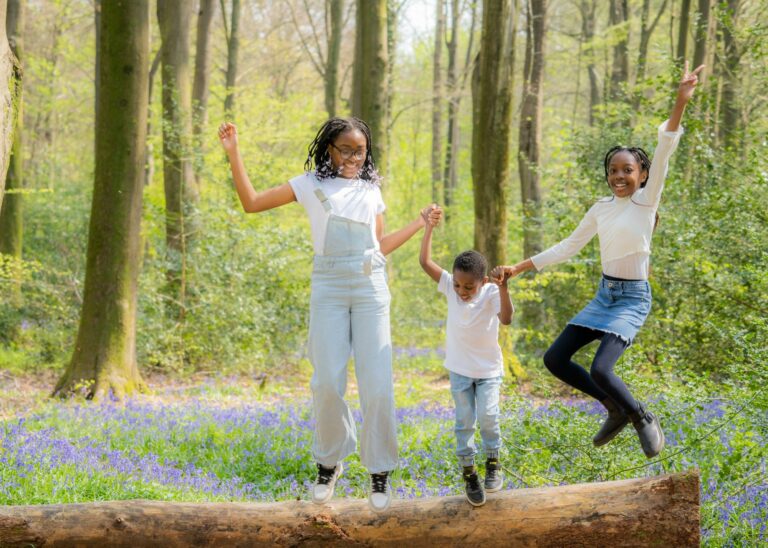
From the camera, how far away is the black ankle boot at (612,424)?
4918mm

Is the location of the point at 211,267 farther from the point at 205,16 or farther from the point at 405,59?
the point at 405,59

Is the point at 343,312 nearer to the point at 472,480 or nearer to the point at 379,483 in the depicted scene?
the point at 379,483

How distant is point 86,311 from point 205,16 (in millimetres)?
8795

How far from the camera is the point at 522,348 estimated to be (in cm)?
1338

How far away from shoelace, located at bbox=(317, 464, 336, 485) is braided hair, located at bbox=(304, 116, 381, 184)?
5.77 feet

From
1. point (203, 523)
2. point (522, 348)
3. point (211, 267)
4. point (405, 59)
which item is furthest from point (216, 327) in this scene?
point (405, 59)

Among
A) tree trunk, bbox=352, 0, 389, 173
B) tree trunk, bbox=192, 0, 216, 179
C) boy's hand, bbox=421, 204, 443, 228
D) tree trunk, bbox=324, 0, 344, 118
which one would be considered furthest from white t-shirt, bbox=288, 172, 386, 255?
tree trunk, bbox=324, 0, 344, 118

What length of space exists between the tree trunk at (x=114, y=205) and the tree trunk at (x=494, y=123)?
4.21 metres

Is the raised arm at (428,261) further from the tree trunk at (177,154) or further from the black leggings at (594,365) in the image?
the tree trunk at (177,154)

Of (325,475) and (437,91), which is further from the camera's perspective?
(437,91)

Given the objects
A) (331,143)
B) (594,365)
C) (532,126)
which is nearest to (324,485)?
(594,365)

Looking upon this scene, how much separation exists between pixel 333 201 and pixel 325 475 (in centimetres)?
164

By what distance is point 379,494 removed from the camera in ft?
15.3

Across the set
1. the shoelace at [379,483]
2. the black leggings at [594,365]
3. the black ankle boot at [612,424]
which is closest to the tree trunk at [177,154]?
the shoelace at [379,483]
